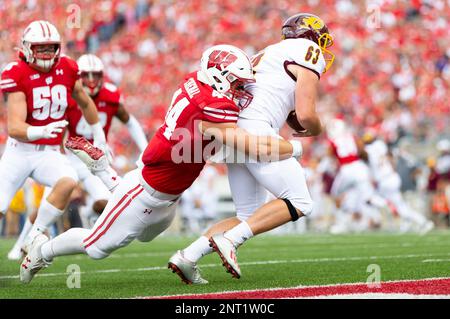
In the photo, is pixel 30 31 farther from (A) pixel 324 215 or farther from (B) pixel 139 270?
(A) pixel 324 215

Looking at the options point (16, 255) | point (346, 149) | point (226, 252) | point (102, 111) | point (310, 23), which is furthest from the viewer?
point (346, 149)

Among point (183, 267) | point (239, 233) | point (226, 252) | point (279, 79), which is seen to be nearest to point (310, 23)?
point (279, 79)

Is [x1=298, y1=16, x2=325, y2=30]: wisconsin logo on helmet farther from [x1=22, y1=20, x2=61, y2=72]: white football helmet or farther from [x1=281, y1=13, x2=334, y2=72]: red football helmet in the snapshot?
[x1=22, y1=20, x2=61, y2=72]: white football helmet

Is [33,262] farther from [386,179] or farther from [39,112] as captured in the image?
[386,179]

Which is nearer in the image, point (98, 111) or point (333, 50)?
point (98, 111)

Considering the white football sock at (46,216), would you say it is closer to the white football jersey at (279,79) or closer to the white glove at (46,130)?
the white glove at (46,130)

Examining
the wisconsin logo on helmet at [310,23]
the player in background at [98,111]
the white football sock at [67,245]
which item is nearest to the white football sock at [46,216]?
the white football sock at [67,245]

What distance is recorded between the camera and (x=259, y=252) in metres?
8.51

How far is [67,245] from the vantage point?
5055mm

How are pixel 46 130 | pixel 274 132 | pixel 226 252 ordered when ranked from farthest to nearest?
1. pixel 46 130
2. pixel 274 132
3. pixel 226 252

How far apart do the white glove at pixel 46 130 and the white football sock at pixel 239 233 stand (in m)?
1.40

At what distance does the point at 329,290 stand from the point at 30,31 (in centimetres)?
300

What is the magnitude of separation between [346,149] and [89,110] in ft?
24.5

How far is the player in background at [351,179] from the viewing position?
44.6 ft
